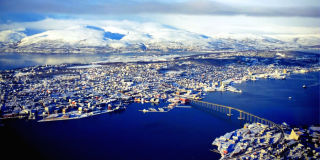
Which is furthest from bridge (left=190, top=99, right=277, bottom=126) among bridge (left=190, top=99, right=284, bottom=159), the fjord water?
the fjord water

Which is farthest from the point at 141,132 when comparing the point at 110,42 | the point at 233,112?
the point at 110,42

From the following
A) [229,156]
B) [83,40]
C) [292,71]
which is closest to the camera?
[229,156]

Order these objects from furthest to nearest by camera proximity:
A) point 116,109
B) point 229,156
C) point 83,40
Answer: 1. point 83,40
2. point 116,109
3. point 229,156

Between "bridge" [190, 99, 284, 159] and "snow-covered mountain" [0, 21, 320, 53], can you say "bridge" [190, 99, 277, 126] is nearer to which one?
"bridge" [190, 99, 284, 159]

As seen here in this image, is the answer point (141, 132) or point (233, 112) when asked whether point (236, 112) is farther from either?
point (141, 132)

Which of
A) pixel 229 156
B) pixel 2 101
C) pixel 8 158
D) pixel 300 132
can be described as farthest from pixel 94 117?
pixel 300 132

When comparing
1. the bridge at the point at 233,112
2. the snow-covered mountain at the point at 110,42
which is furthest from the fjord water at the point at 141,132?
the snow-covered mountain at the point at 110,42

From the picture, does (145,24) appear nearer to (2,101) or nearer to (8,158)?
(2,101)

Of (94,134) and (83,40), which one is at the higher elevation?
(83,40)
